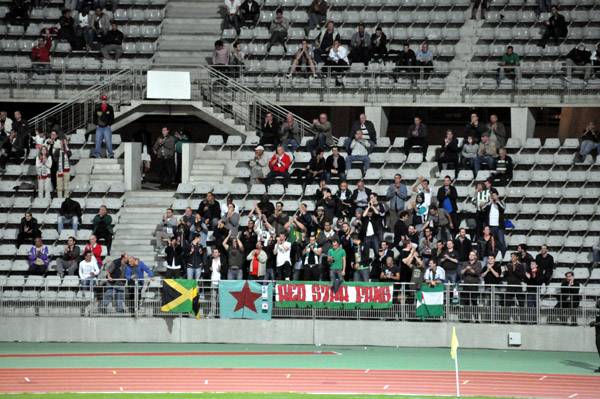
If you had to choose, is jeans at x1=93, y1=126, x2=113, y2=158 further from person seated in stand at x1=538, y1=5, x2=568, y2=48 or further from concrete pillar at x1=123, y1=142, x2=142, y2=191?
person seated in stand at x1=538, y1=5, x2=568, y2=48

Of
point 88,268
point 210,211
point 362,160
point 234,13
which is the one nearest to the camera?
point 88,268

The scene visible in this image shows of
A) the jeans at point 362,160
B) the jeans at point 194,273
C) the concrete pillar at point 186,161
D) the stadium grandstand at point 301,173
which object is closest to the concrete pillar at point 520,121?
the stadium grandstand at point 301,173

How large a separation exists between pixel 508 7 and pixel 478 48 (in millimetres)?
1916

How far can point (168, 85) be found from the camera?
35281mm

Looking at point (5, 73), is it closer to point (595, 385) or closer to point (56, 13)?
point (56, 13)

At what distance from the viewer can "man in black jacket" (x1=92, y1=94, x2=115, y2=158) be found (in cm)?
3397

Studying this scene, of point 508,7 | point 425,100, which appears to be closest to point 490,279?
point 425,100

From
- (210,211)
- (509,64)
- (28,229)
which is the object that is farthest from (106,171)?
(509,64)

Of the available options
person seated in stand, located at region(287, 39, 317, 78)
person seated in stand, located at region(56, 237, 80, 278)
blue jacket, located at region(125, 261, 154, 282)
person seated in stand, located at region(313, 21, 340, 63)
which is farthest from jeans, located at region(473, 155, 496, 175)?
person seated in stand, located at region(56, 237, 80, 278)

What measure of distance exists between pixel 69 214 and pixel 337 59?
925 cm

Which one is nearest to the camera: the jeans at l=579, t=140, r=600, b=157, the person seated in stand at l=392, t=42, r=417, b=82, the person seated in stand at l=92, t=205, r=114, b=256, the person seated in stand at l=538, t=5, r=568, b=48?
the person seated in stand at l=92, t=205, r=114, b=256

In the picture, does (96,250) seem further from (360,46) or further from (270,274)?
(360,46)

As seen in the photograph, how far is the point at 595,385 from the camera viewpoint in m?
23.3

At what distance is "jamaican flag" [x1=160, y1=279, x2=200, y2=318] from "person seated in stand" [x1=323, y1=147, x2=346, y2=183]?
552 centimetres
